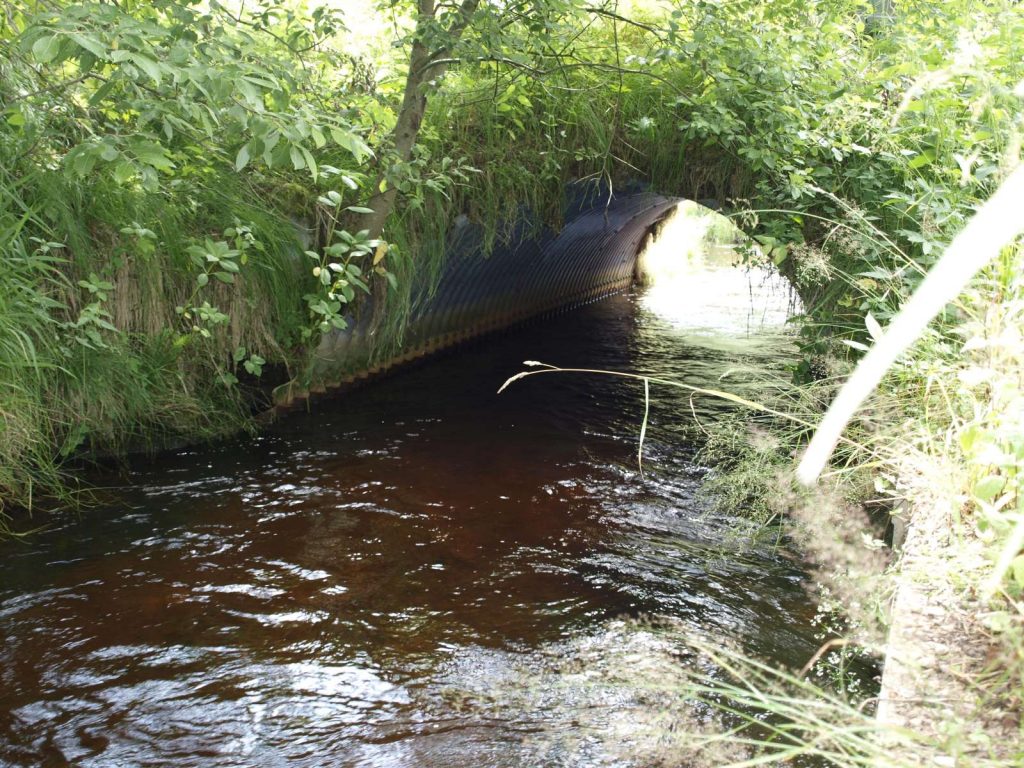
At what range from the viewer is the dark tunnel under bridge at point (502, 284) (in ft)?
25.0

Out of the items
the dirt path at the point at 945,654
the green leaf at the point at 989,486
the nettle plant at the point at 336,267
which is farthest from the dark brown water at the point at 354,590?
the green leaf at the point at 989,486

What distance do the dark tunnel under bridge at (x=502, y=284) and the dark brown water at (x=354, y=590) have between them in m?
1.00

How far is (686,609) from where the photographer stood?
4031 mm

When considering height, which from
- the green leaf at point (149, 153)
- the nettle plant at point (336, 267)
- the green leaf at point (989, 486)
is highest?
the green leaf at point (149, 153)

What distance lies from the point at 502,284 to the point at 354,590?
677cm

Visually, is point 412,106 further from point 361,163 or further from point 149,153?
point 149,153

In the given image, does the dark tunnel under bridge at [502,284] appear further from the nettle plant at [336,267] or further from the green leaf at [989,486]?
the green leaf at [989,486]

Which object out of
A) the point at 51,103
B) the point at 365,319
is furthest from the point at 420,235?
the point at 51,103

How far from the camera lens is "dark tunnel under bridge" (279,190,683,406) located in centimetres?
762

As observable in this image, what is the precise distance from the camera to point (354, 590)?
418cm

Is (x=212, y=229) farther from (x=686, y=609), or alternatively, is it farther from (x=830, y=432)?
(x=830, y=432)

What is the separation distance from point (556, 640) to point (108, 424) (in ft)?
10.5

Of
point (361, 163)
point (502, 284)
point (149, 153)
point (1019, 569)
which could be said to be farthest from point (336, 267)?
point (502, 284)

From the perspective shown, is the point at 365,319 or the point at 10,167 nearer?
the point at 10,167
